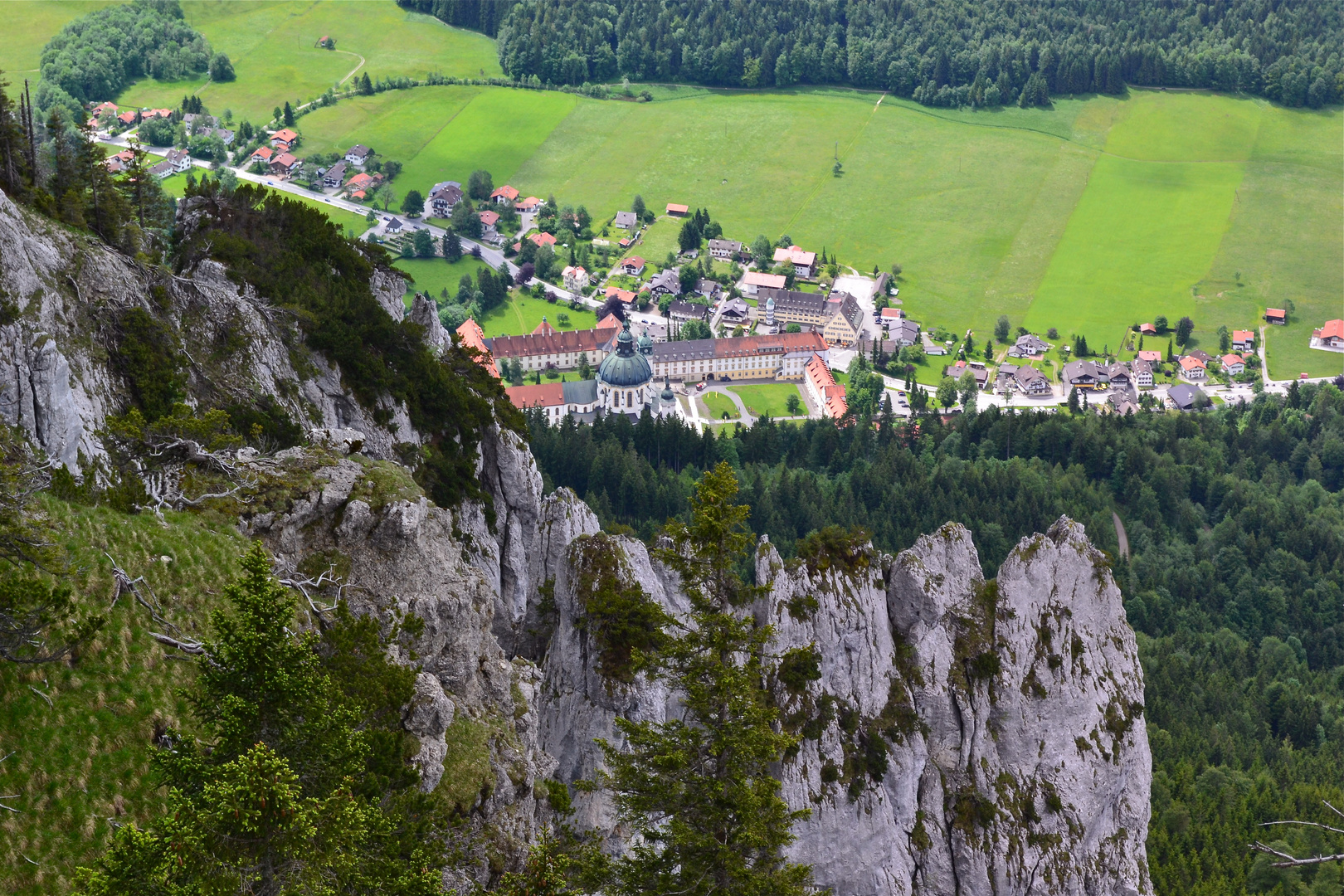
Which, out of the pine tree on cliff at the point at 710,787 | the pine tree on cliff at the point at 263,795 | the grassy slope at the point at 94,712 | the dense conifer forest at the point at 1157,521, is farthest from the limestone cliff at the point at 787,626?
the dense conifer forest at the point at 1157,521

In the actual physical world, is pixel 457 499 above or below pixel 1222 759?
above

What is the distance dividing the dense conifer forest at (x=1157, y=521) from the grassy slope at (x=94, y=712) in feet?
283

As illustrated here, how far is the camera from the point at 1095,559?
8038cm

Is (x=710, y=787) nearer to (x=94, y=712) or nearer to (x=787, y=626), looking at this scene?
(x=94, y=712)

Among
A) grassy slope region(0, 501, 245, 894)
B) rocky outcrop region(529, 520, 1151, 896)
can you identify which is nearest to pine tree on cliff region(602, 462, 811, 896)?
grassy slope region(0, 501, 245, 894)

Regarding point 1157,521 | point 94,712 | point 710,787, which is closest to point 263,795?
point 94,712

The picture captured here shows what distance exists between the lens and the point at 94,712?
140 ft

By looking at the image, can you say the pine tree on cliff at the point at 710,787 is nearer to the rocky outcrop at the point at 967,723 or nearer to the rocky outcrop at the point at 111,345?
the rocky outcrop at the point at 967,723

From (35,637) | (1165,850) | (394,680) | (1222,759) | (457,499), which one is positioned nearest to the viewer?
(35,637)

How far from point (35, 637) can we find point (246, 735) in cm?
1004

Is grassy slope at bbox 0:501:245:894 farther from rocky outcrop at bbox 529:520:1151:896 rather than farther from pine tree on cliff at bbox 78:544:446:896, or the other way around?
rocky outcrop at bbox 529:520:1151:896

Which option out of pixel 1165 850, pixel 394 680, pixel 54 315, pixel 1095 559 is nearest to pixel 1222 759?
pixel 1165 850

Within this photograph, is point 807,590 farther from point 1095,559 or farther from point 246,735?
point 246,735

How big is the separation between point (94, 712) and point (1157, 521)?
15887 centimetres
